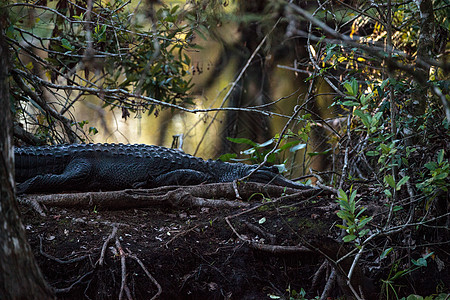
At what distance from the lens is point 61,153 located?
160 inches

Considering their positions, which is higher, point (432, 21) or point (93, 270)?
point (432, 21)

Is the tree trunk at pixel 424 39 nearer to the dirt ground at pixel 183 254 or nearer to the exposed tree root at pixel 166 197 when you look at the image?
the dirt ground at pixel 183 254

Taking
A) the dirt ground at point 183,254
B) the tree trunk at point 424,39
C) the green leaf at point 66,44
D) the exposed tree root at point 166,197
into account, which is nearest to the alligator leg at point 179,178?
the exposed tree root at point 166,197

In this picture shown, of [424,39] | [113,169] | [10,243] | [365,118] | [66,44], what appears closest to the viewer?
[10,243]

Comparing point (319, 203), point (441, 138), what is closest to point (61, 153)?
point (319, 203)

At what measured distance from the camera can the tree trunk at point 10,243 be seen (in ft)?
3.86

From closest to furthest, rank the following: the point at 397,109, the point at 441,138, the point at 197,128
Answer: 1. the point at 441,138
2. the point at 397,109
3. the point at 197,128

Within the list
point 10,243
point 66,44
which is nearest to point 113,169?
point 66,44

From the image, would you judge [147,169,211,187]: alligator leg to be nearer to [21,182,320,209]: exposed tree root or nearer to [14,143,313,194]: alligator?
[14,143,313,194]: alligator

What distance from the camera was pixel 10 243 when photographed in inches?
47.5

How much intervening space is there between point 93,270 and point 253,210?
1.24 m

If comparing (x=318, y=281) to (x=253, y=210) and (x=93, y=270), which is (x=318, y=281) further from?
(x=93, y=270)

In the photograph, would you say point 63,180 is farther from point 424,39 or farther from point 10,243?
point 424,39

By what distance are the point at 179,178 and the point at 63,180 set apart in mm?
1072
